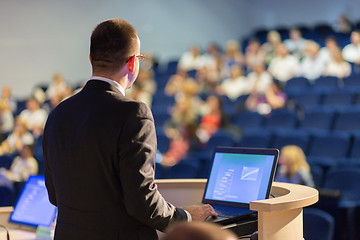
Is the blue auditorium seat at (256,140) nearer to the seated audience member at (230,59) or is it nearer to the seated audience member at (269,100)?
the seated audience member at (269,100)

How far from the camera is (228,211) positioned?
1.69 metres

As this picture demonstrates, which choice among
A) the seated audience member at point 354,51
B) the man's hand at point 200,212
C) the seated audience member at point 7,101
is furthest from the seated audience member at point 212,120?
the man's hand at point 200,212

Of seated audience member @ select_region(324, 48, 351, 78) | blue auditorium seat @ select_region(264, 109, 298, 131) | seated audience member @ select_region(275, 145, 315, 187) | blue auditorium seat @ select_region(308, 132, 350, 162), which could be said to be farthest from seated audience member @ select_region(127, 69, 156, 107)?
seated audience member @ select_region(275, 145, 315, 187)

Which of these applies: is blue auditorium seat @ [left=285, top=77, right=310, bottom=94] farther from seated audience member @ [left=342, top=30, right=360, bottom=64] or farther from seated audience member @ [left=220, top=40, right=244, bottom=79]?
seated audience member @ [left=220, top=40, right=244, bottom=79]

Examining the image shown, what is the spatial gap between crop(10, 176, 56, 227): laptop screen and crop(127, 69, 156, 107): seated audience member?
5949mm

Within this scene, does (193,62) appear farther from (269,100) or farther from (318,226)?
(318,226)

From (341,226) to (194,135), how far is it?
2.83 metres

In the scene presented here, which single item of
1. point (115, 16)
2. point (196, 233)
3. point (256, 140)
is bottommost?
point (256, 140)

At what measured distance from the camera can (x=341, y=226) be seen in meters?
3.90

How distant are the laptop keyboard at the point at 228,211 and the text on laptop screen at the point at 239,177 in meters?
0.04

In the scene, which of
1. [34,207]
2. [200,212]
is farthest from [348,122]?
[200,212]

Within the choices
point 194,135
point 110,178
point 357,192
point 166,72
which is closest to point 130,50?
point 110,178

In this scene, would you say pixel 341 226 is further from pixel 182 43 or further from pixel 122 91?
pixel 182 43

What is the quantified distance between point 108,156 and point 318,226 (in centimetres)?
175
